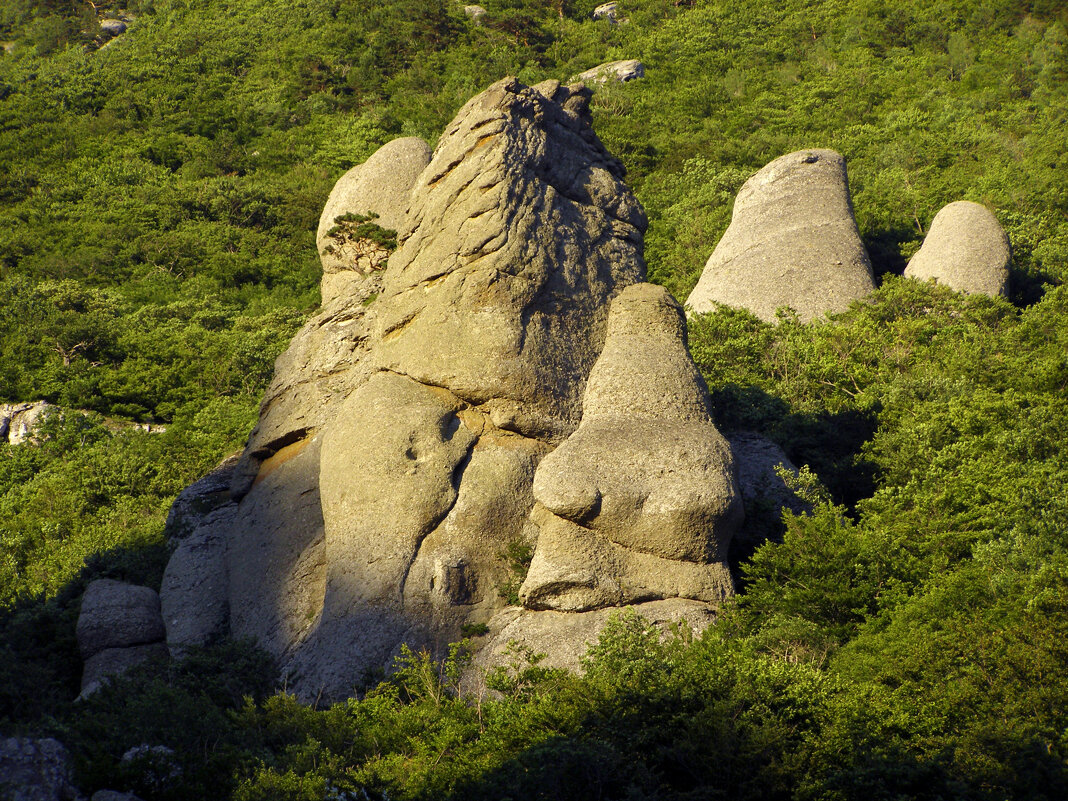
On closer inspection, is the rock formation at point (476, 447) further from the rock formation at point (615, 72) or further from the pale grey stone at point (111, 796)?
the rock formation at point (615, 72)

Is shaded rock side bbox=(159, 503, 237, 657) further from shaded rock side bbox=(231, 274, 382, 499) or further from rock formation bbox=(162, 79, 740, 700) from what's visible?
shaded rock side bbox=(231, 274, 382, 499)

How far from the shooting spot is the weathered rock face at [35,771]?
1088cm

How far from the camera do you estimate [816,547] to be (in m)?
18.6

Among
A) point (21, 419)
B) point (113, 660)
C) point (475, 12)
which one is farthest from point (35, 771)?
point (475, 12)

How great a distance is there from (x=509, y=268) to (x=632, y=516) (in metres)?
5.70

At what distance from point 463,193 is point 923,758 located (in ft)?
46.4

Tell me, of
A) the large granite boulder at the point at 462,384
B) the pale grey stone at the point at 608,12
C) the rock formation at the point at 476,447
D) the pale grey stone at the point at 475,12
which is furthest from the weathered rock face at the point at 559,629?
the pale grey stone at the point at 608,12

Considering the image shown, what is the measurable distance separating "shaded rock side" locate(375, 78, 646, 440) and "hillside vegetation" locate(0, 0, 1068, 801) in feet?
17.5

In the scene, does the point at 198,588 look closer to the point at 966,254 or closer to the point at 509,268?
the point at 509,268

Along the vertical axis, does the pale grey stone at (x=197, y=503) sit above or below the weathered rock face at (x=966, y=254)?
below

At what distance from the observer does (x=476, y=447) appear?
1983 centimetres

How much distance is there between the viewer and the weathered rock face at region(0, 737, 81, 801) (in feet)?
35.7

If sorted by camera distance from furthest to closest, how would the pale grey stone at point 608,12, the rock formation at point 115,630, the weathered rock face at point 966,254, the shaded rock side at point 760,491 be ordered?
the pale grey stone at point 608,12, the weathered rock face at point 966,254, the shaded rock side at point 760,491, the rock formation at point 115,630

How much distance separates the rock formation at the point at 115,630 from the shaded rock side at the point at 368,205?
9.35 meters
